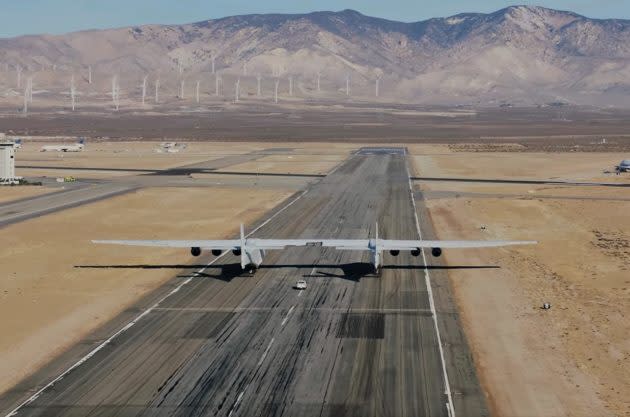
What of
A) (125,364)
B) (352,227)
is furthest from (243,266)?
(352,227)

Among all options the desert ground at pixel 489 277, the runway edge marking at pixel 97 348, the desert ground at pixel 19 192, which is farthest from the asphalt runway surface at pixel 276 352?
the desert ground at pixel 19 192

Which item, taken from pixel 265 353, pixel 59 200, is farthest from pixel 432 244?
pixel 59 200

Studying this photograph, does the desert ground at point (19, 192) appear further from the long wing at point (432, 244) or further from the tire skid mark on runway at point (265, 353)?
the tire skid mark on runway at point (265, 353)

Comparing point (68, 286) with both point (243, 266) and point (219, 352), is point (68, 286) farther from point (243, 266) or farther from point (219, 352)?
point (219, 352)

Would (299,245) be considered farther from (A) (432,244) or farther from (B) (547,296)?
(B) (547,296)

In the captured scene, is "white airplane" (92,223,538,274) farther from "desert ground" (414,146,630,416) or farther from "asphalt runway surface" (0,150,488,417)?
"desert ground" (414,146,630,416)

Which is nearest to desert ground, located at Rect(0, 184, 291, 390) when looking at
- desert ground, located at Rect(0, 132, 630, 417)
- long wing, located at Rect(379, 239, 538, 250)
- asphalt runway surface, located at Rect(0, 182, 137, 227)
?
desert ground, located at Rect(0, 132, 630, 417)
